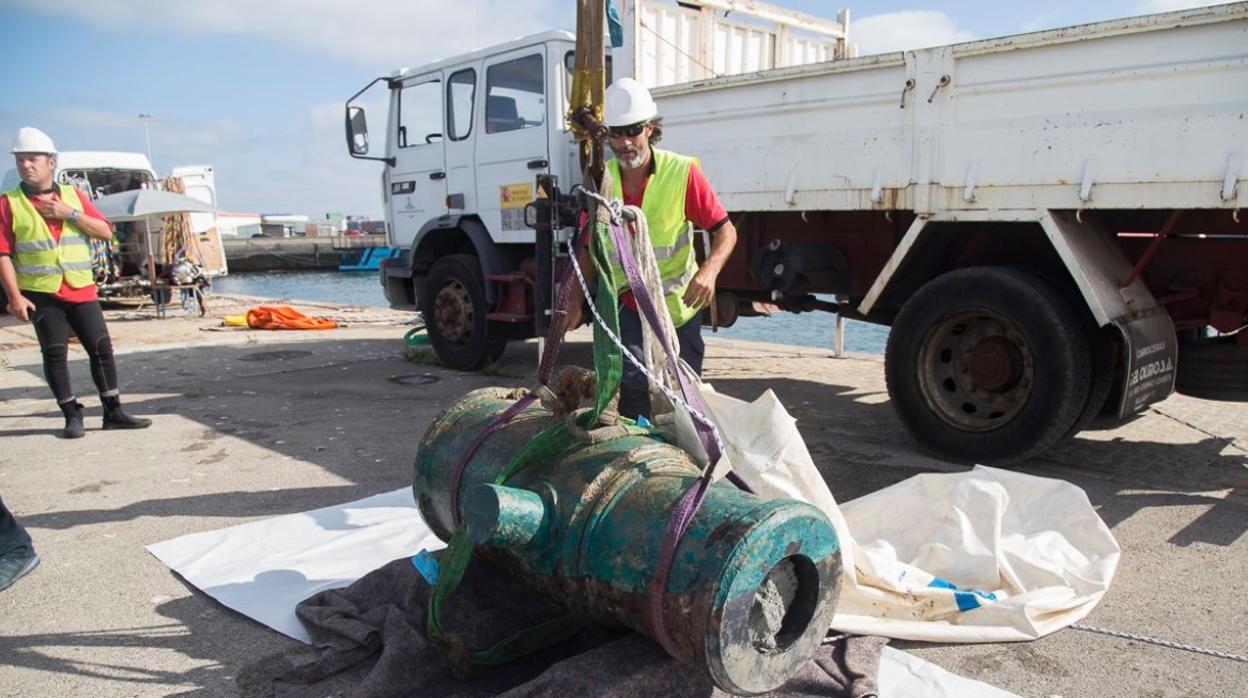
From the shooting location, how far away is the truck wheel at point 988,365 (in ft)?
14.2

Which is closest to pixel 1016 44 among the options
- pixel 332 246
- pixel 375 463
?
pixel 375 463

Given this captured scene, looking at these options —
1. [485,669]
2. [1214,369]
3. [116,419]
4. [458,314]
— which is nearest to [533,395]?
[485,669]

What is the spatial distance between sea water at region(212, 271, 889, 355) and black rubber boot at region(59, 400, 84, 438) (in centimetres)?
511

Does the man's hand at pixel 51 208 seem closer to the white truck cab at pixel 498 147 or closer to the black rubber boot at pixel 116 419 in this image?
the black rubber boot at pixel 116 419

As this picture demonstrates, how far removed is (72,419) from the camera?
567 centimetres

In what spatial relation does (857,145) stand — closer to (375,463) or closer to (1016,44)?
(1016,44)

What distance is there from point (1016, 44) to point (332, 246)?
151ft

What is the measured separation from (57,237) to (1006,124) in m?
5.48

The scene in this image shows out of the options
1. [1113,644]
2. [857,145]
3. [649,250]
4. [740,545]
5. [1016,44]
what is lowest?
[1113,644]

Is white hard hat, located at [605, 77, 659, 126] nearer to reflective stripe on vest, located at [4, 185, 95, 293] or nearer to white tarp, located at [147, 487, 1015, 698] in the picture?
white tarp, located at [147, 487, 1015, 698]

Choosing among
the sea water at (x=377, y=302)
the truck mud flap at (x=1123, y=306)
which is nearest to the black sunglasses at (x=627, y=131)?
the truck mud flap at (x=1123, y=306)

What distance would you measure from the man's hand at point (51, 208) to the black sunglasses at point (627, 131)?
3.78 m

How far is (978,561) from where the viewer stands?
10.3 feet

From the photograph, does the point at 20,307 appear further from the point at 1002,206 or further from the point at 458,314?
the point at 1002,206
